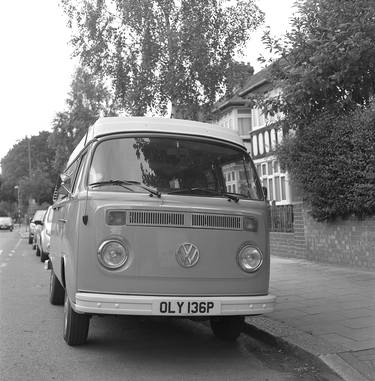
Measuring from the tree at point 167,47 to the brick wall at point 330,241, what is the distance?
151 inches

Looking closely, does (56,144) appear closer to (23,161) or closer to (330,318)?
(330,318)

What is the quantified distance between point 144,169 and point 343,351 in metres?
2.62

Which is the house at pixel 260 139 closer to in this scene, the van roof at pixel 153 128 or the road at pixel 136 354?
the road at pixel 136 354

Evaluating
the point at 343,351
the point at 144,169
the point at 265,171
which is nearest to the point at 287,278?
the point at 343,351

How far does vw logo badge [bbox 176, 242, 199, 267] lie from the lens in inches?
197

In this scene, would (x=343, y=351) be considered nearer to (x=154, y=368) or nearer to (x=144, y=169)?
(x=154, y=368)

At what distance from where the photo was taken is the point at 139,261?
4.91m

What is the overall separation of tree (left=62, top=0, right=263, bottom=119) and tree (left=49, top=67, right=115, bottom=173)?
19.7 m

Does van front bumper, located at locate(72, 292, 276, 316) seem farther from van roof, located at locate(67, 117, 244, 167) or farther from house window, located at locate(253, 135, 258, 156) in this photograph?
house window, located at locate(253, 135, 258, 156)

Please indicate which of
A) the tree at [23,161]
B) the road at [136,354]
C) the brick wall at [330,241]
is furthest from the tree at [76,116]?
the tree at [23,161]

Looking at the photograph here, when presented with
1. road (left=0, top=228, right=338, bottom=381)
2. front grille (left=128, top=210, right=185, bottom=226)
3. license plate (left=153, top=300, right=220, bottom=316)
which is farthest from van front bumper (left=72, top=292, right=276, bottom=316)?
front grille (left=128, top=210, right=185, bottom=226)

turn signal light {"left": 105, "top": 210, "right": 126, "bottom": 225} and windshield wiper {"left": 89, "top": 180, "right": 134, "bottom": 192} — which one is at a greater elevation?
windshield wiper {"left": 89, "top": 180, "right": 134, "bottom": 192}

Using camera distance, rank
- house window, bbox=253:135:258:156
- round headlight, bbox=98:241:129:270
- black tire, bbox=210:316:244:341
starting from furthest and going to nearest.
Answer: house window, bbox=253:135:258:156
black tire, bbox=210:316:244:341
round headlight, bbox=98:241:129:270

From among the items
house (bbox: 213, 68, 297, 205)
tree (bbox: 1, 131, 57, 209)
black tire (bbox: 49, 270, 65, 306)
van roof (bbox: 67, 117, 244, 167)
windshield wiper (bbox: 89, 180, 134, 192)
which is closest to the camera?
windshield wiper (bbox: 89, 180, 134, 192)
